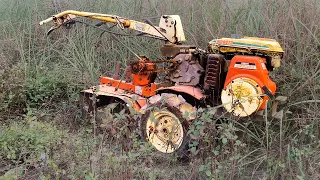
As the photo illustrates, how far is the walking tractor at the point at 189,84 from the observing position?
13.3 ft

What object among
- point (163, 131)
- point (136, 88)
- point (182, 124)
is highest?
point (136, 88)

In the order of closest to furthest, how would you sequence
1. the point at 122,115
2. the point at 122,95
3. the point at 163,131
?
the point at 122,115 → the point at 163,131 → the point at 122,95

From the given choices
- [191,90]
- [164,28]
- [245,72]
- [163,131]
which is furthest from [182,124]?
[164,28]

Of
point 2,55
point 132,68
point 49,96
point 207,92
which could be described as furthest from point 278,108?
point 2,55

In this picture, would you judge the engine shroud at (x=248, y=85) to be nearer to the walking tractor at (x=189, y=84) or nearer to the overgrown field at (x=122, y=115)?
the walking tractor at (x=189, y=84)

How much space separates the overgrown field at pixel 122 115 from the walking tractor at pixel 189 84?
0.86ft

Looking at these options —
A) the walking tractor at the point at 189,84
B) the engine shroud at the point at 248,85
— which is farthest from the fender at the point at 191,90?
the engine shroud at the point at 248,85

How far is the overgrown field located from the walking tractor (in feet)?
0.86

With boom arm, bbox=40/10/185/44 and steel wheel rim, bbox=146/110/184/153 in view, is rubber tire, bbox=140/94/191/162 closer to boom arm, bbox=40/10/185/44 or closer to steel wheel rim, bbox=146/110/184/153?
steel wheel rim, bbox=146/110/184/153

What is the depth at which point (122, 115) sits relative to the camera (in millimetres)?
3316

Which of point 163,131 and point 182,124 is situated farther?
point 163,131

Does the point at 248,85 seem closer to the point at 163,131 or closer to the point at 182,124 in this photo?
the point at 182,124

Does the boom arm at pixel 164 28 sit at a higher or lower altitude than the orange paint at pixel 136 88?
higher

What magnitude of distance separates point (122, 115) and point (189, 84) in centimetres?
A: 146
